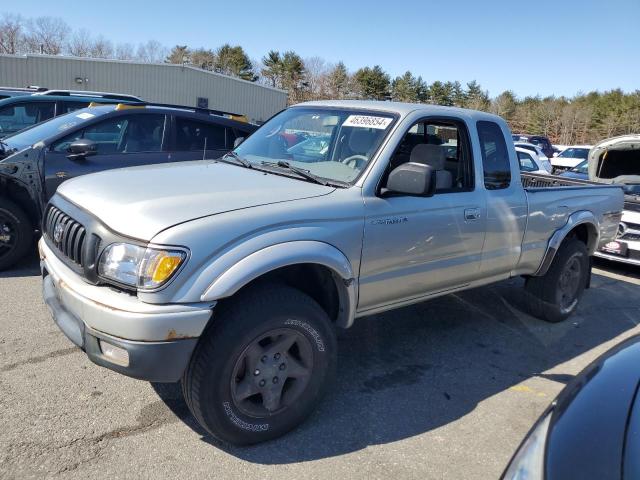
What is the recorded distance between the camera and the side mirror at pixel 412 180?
3219 mm

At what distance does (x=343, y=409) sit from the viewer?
3387mm

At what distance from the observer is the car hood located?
105 inches

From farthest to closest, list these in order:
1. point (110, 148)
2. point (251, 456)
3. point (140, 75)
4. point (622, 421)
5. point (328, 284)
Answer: point (140, 75), point (110, 148), point (328, 284), point (251, 456), point (622, 421)

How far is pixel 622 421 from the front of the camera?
169 cm

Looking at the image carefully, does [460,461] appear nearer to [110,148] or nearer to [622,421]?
[622,421]

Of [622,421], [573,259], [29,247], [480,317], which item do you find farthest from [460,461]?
[29,247]

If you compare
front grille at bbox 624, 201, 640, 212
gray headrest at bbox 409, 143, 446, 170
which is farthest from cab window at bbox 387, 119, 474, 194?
front grille at bbox 624, 201, 640, 212

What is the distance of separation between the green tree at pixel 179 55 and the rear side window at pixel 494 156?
69113 mm

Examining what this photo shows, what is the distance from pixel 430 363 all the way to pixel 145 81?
3091 cm

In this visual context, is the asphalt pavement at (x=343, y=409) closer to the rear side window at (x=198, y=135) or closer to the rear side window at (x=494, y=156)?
the rear side window at (x=494, y=156)

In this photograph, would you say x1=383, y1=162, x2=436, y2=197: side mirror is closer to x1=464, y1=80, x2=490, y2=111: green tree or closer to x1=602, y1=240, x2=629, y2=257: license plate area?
x1=602, y1=240, x2=629, y2=257: license plate area

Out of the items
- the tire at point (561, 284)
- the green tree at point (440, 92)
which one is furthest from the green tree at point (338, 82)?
the tire at point (561, 284)

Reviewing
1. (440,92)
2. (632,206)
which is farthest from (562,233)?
(440,92)

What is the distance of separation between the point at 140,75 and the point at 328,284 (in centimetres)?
3103
